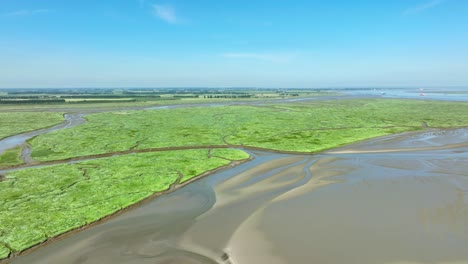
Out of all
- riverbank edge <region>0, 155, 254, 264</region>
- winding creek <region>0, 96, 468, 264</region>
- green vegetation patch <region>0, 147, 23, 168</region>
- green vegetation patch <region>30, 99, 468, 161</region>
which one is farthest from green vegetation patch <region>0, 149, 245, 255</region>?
green vegetation patch <region>30, 99, 468, 161</region>

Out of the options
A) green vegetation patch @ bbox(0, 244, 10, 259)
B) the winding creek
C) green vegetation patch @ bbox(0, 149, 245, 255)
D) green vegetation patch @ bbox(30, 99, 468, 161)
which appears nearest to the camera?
green vegetation patch @ bbox(0, 244, 10, 259)

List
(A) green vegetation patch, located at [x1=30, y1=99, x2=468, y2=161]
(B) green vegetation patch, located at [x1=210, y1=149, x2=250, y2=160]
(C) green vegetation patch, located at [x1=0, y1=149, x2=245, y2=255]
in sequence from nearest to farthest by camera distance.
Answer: (C) green vegetation patch, located at [x1=0, y1=149, x2=245, y2=255], (B) green vegetation patch, located at [x1=210, y1=149, x2=250, y2=160], (A) green vegetation patch, located at [x1=30, y1=99, x2=468, y2=161]

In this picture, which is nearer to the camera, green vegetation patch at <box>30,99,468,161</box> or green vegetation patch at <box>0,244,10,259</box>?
green vegetation patch at <box>0,244,10,259</box>

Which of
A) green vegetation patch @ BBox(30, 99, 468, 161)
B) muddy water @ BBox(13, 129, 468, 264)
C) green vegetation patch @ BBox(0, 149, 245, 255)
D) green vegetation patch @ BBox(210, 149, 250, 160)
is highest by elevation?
green vegetation patch @ BBox(30, 99, 468, 161)

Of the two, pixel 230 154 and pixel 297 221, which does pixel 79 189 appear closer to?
pixel 230 154

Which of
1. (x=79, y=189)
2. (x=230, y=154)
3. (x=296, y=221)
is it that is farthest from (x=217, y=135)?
(x=296, y=221)

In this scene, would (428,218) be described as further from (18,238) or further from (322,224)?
(18,238)

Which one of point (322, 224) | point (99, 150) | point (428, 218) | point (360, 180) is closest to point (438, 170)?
point (360, 180)

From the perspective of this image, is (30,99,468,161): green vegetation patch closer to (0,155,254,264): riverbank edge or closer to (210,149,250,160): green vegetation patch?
(210,149,250,160): green vegetation patch
